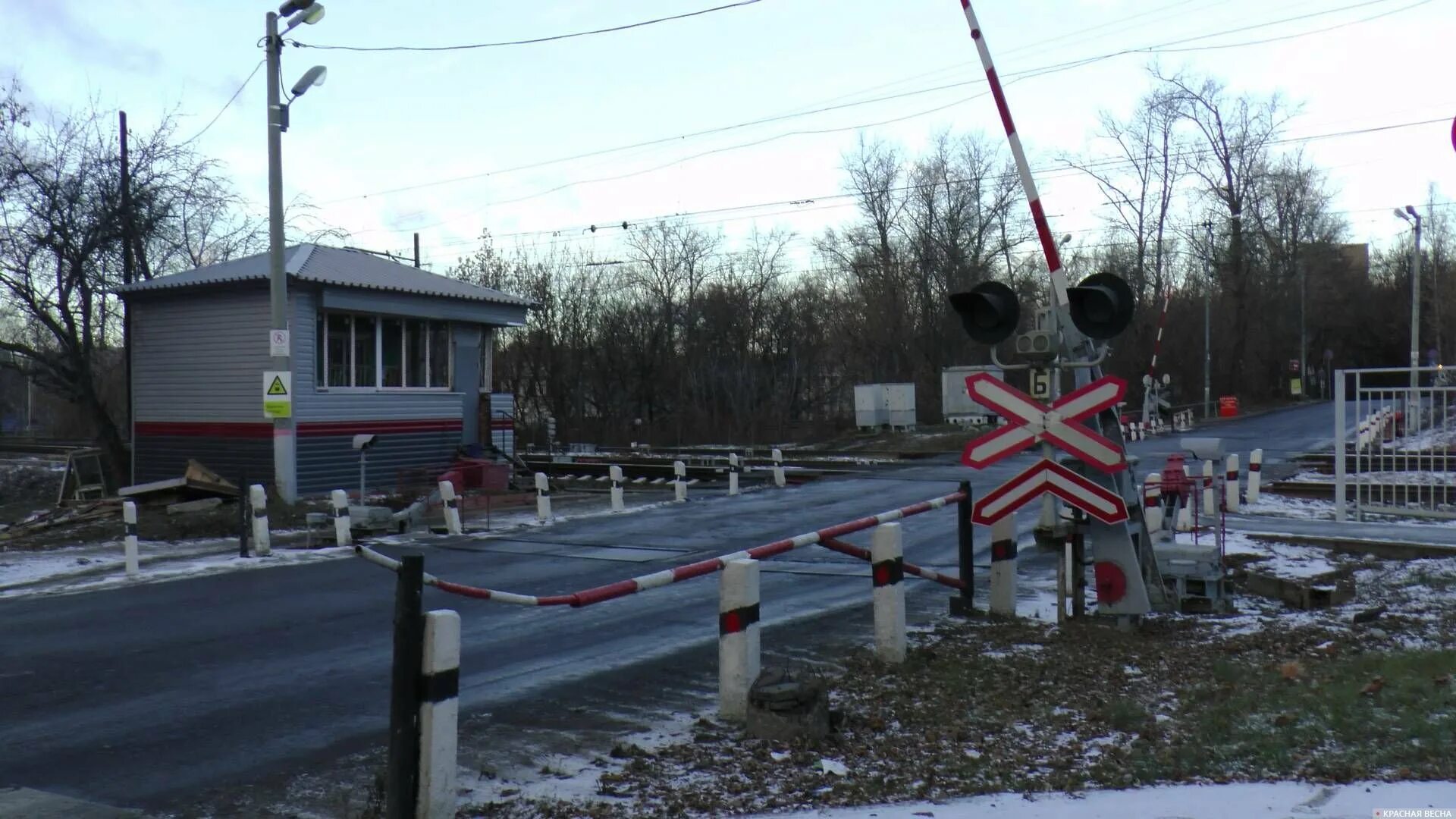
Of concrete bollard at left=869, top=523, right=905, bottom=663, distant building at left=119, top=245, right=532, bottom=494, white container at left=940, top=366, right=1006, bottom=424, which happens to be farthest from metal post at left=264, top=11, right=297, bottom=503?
white container at left=940, top=366, right=1006, bottom=424

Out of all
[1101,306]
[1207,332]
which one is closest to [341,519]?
[1101,306]

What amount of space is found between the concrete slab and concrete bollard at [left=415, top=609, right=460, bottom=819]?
1.44m

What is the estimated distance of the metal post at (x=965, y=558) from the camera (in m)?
9.95

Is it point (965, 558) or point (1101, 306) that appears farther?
point (965, 558)

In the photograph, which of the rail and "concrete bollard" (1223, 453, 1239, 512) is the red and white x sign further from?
"concrete bollard" (1223, 453, 1239, 512)

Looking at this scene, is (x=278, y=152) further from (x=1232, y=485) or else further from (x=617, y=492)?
(x=1232, y=485)

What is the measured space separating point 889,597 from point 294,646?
4.62 meters

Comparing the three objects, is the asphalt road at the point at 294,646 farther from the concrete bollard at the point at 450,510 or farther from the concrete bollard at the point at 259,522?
the concrete bollard at the point at 259,522

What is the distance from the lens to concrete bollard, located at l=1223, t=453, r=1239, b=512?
754 inches

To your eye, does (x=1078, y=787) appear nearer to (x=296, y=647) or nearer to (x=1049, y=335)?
(x=1049, y=335)

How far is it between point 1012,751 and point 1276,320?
71.2 m

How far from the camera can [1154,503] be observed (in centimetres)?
1515

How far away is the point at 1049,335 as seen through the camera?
28.8 ft

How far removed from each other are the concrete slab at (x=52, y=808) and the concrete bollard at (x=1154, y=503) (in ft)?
35.7
